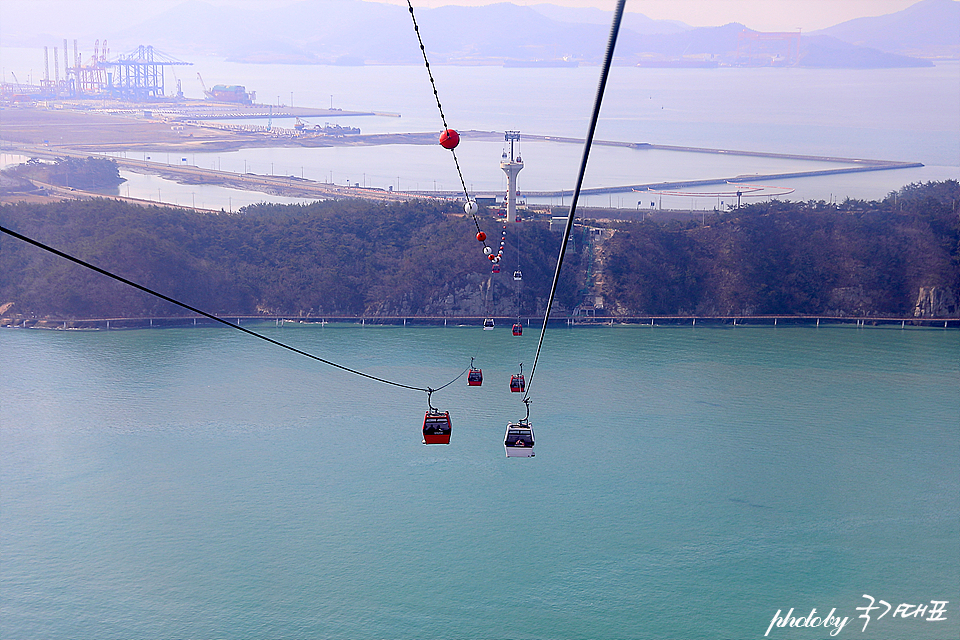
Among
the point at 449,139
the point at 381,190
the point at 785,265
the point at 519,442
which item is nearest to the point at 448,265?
the point at 785,265

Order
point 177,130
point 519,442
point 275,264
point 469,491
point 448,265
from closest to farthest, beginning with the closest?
point 519,442, point 469,491, point 448,265, point 275,264, point 177,130

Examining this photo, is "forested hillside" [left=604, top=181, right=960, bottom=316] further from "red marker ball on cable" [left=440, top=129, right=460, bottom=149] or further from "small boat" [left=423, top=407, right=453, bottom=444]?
"red marker ball on cable" [left=440, top=129, right=460, bottom=149]

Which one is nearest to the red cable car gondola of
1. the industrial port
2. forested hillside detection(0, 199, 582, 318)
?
forested hillside detection(0, 199, 582, 318)

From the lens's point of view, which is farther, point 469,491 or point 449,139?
point 469,491

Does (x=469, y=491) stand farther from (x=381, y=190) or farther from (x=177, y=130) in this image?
(x=177, y=130)

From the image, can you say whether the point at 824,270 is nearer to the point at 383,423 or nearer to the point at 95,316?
the point at 383,423

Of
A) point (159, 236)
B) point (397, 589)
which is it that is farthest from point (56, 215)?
point (397, 589)
